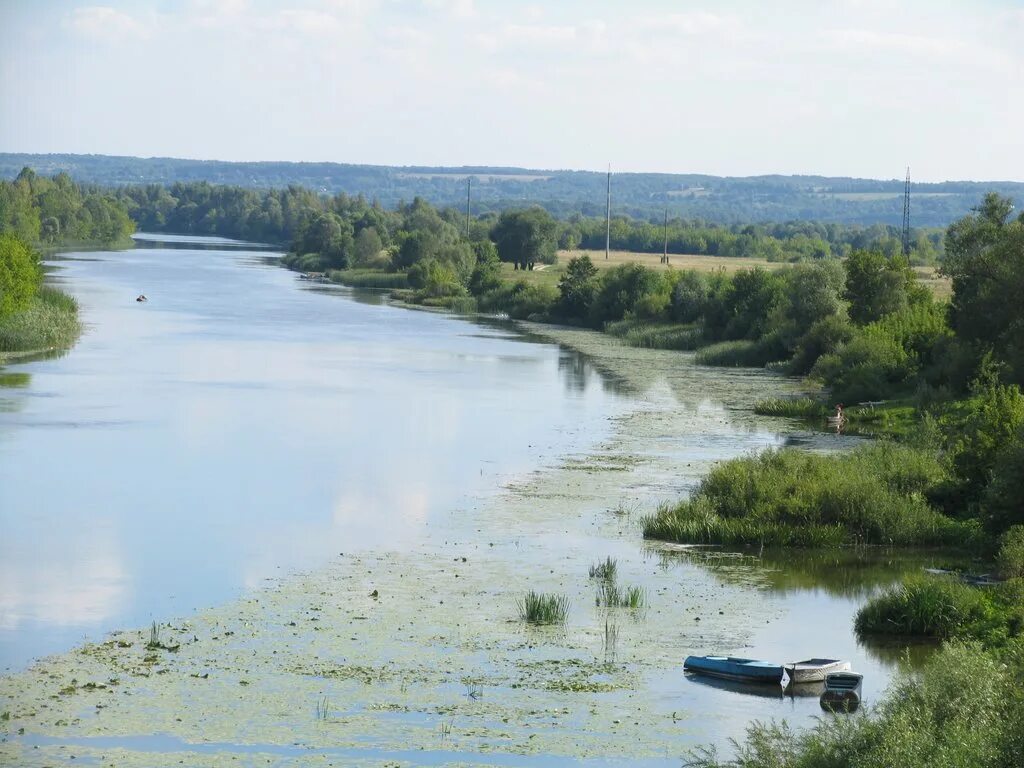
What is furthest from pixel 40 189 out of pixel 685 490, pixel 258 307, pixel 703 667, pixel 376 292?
pixel 703 667

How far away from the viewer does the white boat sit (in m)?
15.7

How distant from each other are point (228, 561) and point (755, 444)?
1385 cm

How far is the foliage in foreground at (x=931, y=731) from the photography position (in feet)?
35.4

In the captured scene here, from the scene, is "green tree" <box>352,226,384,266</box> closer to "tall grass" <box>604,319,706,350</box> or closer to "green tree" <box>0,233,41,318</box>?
"tall grass" <box>604,319,706,350</box>

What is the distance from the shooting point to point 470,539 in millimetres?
22172

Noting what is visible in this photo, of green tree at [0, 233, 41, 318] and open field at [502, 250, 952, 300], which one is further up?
green tree at [0, 233, 41, 318]

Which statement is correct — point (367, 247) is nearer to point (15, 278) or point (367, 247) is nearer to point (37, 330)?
point (15, 278)

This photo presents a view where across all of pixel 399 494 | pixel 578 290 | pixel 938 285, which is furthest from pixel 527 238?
pixel 399 494

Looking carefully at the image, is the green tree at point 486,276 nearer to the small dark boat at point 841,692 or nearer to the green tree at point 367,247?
the green tree at point 367,247

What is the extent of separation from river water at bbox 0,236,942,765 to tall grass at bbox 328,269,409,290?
39.8 meters

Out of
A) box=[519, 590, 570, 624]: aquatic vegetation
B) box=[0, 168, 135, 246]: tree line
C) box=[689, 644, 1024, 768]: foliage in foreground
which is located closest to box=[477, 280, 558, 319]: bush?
box=[519, 590, 570, 624]: aquatic vegetation

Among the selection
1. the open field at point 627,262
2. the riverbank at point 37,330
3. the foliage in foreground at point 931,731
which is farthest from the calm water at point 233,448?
the open field at point 627,262

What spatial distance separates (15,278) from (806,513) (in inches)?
1296

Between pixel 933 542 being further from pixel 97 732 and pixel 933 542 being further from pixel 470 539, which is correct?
pixel 97 732
